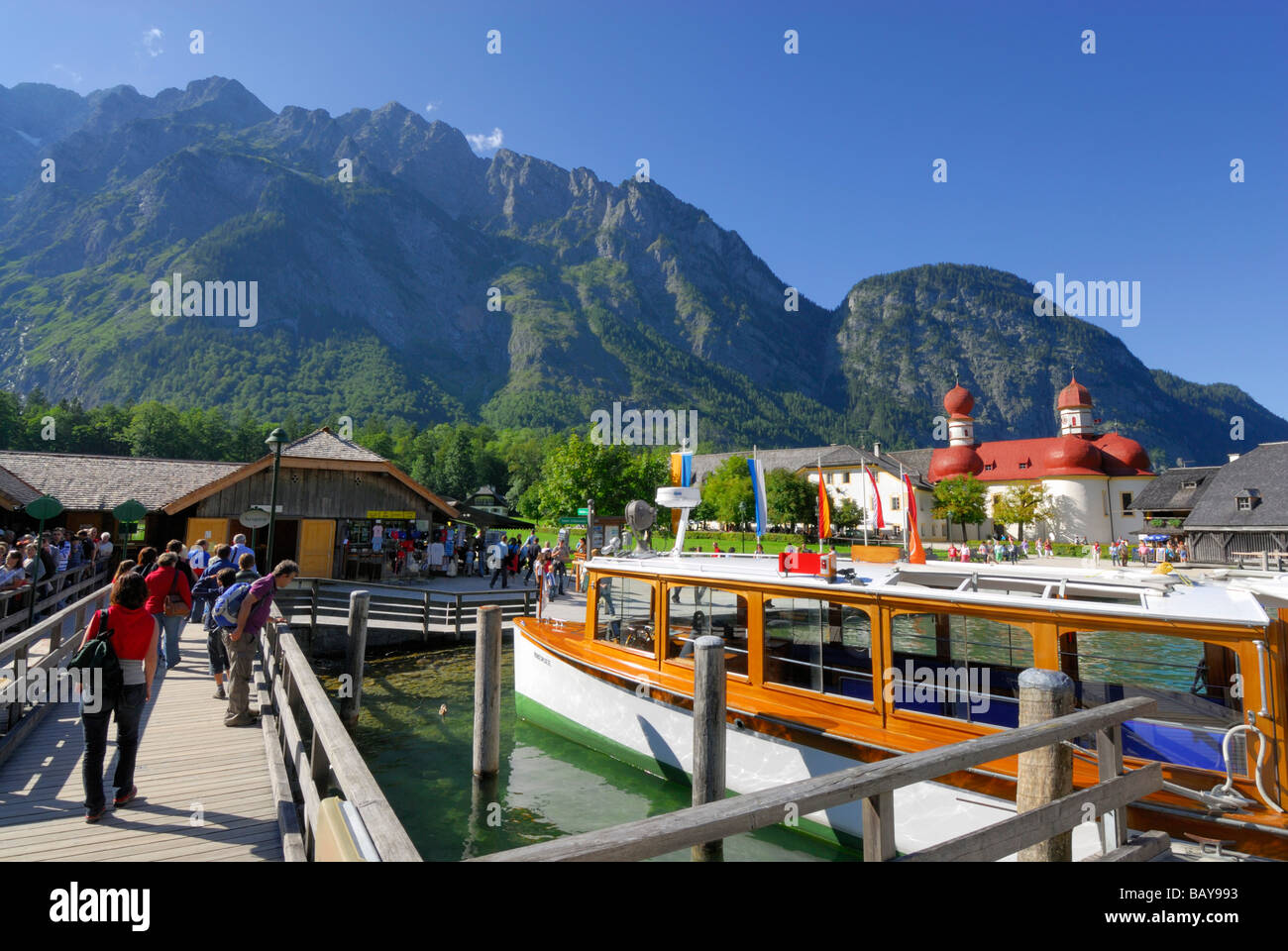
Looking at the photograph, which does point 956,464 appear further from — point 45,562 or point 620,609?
point 45,562

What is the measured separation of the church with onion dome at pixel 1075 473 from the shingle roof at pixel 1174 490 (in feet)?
26.6

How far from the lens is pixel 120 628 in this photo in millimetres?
5293

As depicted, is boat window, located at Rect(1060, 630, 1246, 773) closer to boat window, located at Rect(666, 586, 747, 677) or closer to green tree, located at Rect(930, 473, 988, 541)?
boat window, located at Rect(666, 586, 747, 677)

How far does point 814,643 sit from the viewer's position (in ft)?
30.0

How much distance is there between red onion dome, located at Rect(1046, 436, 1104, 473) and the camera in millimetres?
69500

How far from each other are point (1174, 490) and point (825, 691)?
61.3 metres

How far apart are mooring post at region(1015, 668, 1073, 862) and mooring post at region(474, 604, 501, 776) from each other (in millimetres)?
7632

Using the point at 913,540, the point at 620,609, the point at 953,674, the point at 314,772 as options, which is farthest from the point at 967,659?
the point at 314,772

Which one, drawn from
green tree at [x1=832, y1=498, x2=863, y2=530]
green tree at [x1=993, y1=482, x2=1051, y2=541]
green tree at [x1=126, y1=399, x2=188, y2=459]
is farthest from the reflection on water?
green tree at [x1=126, y1=399, x2=188, y2=459]

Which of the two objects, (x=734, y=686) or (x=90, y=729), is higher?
(x=90, y=729)
